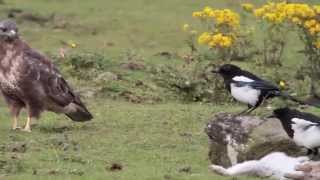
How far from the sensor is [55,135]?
9.91 meters

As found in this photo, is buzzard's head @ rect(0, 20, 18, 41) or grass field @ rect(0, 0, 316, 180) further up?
buzzard's head @ rect(0, 20, 18, 41)

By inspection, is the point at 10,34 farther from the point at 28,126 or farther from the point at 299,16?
the point at 299,16

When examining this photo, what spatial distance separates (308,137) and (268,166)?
0.45m

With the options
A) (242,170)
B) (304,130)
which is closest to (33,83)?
(242,170)

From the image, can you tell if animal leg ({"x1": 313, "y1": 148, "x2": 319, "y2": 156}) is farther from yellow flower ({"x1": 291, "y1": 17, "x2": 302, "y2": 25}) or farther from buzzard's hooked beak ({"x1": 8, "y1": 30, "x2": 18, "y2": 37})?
yellow flower ({"x1": 291, "y1": 17, "x2": 302, "y2": 25})

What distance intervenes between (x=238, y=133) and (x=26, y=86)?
2.81 meters

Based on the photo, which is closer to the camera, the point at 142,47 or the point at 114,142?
the point at 114,142

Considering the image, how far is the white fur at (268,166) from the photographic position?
25.6ft

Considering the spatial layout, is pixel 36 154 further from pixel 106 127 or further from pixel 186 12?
pixel 186 12

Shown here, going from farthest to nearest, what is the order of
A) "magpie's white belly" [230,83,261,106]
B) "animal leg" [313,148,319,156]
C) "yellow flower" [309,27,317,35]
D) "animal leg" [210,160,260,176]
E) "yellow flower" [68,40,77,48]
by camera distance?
"yellow flower" [68,40,77,48] < "yellow flower" [309,27,317,35] < "magpie's white belly" [230,83,261,106] < "animal leg" [210,160,260,176] < "animal leg" [313,148,319,156]

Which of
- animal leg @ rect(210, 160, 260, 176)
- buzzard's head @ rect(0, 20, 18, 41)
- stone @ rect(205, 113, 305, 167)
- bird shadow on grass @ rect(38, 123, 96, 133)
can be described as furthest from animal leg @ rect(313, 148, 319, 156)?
buzzard's head @ rect(0, 20, 18, 41)

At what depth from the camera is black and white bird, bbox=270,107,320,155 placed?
7.65 meters

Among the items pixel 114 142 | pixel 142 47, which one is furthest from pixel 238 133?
pixel 142 47

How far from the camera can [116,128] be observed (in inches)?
422
